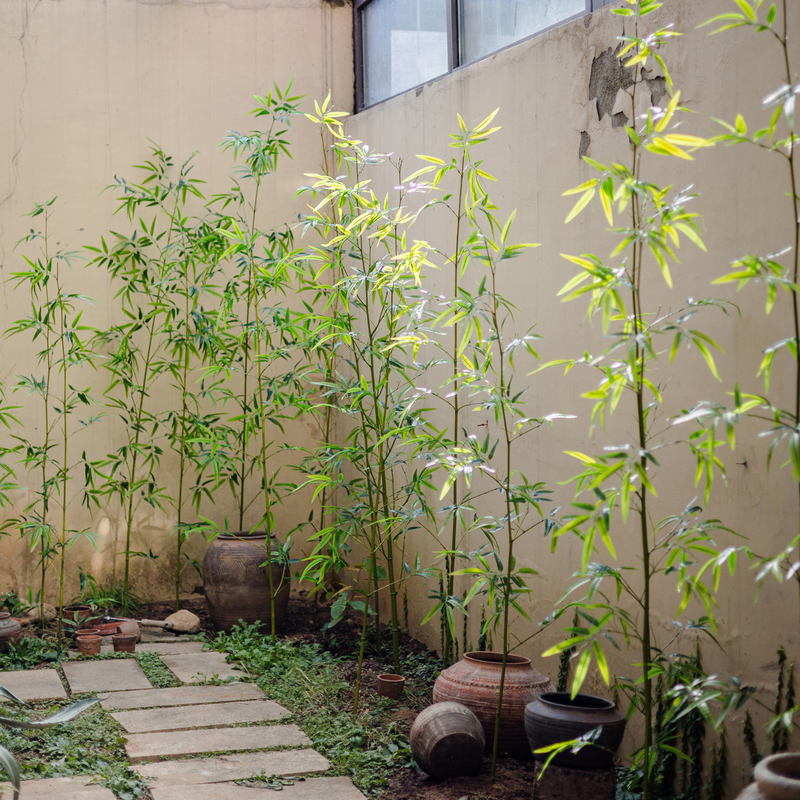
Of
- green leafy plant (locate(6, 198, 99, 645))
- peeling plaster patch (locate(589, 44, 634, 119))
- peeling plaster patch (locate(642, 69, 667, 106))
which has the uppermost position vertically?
peeling plaster patch (locate(589, 44, 634, 119))

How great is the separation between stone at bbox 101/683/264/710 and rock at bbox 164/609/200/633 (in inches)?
32.3

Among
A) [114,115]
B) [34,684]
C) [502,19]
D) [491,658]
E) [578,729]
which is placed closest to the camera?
[578,729]

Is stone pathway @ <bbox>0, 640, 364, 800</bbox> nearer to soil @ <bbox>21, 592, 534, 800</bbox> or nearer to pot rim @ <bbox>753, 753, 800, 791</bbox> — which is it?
soil @ <bbox>21, 592, 534, 800</bbox>

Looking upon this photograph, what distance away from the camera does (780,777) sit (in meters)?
1.59

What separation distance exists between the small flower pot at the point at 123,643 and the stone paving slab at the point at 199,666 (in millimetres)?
184

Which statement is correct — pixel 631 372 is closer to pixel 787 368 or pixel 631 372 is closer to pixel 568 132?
pixel 787 368

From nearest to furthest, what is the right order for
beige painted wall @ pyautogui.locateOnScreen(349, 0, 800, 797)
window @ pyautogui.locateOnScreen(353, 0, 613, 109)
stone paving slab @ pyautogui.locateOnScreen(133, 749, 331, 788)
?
beige painted wall @ pyautogui.locateOnScreen(349, 0, 800, 797), stone paving slab @ pyautogui.locateOnScreen(133, 749, 331, 788), window @ pyautogui.locateOnScreen(353, 0, 613, 109)

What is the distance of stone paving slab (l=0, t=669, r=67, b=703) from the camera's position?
3365mm

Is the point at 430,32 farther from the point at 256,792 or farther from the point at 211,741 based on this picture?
the point at 256,792

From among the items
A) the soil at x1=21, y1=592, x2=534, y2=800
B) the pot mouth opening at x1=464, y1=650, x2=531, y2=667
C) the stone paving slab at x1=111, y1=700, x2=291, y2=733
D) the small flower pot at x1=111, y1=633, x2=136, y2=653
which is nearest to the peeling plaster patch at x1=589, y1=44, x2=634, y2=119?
the pot mouth opening at x1=464, y1=650, x2=531, y2=667

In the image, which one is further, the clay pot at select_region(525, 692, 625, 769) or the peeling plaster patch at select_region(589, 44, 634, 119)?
the peeling plaster patch at select_region(589, 44, 634, 119)

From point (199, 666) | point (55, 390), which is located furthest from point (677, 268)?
point (55, 390)

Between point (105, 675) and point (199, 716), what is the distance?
0.72 metres

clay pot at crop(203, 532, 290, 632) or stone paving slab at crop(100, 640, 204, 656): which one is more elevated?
clay pot at crop(203, 532, 290, 632)
